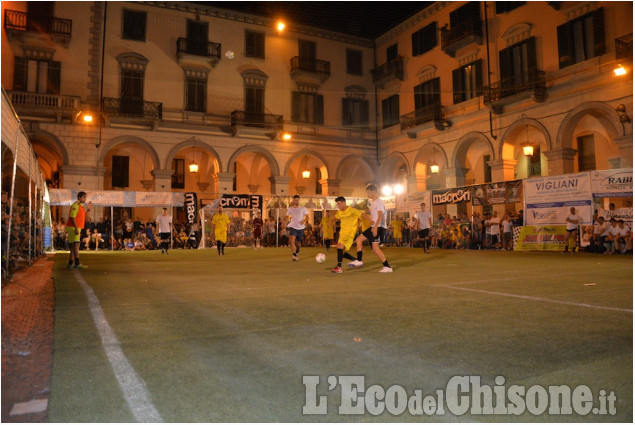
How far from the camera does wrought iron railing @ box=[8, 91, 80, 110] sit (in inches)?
922

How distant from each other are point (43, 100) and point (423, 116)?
2049cm

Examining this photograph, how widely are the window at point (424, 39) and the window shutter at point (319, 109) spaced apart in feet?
21.3

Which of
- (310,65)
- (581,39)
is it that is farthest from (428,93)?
(581,39)

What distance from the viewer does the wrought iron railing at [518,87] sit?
2164 cm

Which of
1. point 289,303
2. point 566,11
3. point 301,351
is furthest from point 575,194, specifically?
point 301,351

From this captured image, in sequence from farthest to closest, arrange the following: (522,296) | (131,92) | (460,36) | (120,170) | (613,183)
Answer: (120,170) < (131,92) < (460,36) < (613,183) < (522,296)

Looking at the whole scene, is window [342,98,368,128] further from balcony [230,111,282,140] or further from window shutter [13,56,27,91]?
window shutter [13,56,27,91]

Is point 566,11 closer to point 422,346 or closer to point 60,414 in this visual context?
point 422,346

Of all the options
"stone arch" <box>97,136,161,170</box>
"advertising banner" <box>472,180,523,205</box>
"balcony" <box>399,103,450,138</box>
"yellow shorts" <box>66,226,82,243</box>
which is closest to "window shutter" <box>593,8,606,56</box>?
"advertising banner" <box>472,180,523,205</box>

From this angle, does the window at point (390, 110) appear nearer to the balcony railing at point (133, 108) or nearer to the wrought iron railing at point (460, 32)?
the wrought iron railing at point (460, 32)

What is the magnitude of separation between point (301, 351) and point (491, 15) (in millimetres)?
25561

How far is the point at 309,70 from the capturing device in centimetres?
3000

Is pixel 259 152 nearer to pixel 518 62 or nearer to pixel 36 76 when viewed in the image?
pixel 36 76

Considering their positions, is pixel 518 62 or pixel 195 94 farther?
pixel 195 94
